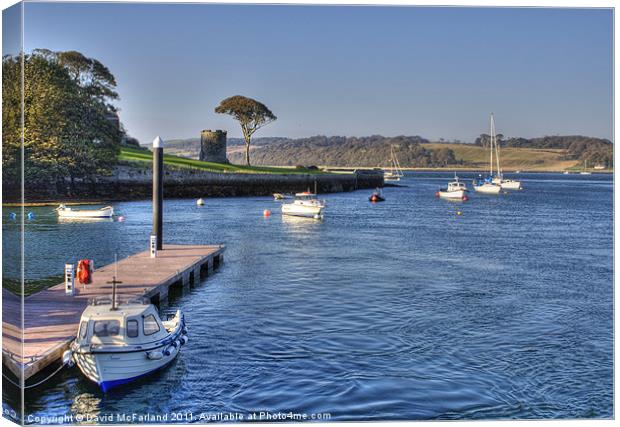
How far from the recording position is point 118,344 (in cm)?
1923

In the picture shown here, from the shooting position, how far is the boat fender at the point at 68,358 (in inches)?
738

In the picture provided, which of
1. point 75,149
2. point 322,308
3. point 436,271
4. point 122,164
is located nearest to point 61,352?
point 322,308

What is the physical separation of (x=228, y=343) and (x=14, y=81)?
35.5ft

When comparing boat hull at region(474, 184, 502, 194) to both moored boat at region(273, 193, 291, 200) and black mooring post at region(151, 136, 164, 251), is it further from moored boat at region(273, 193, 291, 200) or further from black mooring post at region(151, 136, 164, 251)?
black mooring post at region(151, 136, 164, 251)

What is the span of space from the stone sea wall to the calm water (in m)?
26.1

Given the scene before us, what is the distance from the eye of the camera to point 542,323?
27531 mm

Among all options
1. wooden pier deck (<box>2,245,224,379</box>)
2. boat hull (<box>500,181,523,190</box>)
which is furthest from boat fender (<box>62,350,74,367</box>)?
boat hull (<box>500,181,523,190</box>)

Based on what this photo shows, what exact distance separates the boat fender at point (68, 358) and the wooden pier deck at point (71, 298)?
0.49m

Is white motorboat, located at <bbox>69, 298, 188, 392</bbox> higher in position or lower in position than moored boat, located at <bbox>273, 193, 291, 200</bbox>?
lower

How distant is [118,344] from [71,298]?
257 inches

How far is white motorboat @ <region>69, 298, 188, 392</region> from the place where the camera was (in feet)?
62.1

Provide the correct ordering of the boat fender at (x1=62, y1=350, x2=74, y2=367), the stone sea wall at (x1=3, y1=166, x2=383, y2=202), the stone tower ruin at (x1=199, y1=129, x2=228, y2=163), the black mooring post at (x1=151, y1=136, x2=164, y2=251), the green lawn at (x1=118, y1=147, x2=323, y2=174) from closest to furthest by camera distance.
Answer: the boat fender at (x1=62, y1=350, x2=74, y2=367)
the black mooring post at (x1=151, y1=136, x2=164, y2=251)
the stone sea wall at (x1=3, y1=166, x2=383, y2=202)
the green lawn at (x1=118, y1=147, x2=323, y2=174)
the stone tower ruin at (x1=199, y1=129, x2=228, y2=163)

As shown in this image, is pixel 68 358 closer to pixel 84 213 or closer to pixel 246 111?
pixel 84 213

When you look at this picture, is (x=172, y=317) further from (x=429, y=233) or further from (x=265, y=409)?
(x=429, y=233)
